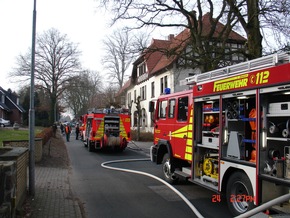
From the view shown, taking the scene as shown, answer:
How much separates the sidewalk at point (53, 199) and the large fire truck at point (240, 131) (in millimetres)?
2898

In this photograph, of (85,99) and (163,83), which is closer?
(163,83)

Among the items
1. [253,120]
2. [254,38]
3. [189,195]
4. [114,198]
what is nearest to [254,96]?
[253,120]

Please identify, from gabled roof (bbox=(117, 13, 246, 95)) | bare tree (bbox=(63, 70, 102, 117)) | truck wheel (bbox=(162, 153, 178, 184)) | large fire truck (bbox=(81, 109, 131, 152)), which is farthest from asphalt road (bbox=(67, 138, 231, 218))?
bare tree (bbox=(63, 70, 102, 117))

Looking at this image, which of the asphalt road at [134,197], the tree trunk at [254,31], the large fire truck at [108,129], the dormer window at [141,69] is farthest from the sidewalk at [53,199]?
the dormer window at [141,69]

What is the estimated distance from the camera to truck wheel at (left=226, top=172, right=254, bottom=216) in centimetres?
604

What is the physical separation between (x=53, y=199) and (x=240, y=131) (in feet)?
14.1

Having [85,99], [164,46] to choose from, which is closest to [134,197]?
[164,46]

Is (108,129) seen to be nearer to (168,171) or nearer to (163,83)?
(168,171)

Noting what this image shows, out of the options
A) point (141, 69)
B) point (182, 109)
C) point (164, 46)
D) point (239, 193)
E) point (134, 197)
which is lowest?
point (134, 197)

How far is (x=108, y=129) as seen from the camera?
797 inches

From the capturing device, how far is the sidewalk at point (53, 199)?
6.59 meters

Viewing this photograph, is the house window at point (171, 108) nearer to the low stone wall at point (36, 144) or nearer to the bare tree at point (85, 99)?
A: the low stone wall at point (36, 144)

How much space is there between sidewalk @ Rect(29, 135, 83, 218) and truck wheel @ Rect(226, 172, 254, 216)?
9.43 feet

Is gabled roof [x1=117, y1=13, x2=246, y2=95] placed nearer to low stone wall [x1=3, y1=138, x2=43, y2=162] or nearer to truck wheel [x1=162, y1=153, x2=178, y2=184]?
low stone wall [x1=3, y1=138, x2=43, y2=162]
